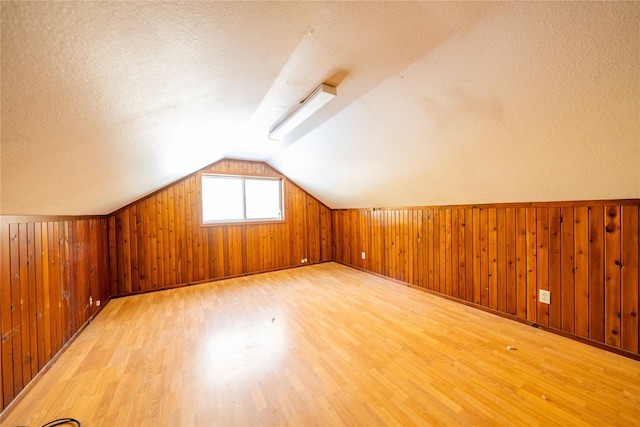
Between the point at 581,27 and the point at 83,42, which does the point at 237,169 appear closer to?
the point at 83,42

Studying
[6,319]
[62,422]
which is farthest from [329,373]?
[6,319]

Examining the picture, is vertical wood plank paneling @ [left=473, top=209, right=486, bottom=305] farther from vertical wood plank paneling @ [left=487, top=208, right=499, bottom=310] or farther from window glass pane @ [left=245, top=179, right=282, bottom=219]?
window glass pane @ [left=245, top=179, right=282, bottom=219]

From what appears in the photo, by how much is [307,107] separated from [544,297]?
9.37 ft

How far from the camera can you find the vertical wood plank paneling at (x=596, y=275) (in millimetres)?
1967

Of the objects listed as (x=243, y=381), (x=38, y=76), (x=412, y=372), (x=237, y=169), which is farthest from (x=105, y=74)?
(x=237, y=169)

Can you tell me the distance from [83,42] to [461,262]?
3.56 m

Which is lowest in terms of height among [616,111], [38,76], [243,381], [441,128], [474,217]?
[243,381]

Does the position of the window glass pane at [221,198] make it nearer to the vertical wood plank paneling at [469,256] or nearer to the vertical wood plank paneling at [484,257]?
the vertical wood plank paneling at [469,256]

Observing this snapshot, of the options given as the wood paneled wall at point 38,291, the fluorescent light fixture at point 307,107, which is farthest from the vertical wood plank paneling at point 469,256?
the wood paneled wall at point 38,291

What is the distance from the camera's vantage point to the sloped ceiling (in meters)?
0.72

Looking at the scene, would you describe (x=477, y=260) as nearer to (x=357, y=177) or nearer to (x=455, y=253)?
(x=455, y=253)

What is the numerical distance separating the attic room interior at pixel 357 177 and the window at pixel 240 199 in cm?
134

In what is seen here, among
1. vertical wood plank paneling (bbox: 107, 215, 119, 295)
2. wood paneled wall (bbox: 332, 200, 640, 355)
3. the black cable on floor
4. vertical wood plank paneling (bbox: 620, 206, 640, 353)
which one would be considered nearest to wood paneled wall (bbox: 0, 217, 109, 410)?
the black cable on floor

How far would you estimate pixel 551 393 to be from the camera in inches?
59.0
